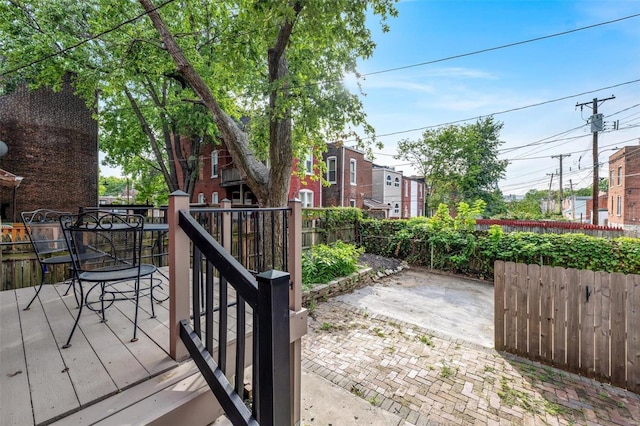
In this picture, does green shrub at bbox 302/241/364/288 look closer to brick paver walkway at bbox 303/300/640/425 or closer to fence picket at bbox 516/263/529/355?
brick paver walkway at bbox 303/300/640/425

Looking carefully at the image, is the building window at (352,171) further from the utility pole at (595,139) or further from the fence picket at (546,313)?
the fence picket at (546,313)

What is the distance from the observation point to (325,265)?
21.0ft

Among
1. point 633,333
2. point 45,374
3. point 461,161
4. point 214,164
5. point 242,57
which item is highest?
point 461,161

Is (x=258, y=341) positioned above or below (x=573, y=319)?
above

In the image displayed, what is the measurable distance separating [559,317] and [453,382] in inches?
64.9

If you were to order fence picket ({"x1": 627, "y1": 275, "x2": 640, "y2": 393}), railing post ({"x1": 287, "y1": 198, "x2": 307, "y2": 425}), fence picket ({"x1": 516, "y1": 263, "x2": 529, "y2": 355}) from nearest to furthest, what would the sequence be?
railing post ({"x1": 287, "y1": 198, "x2": 307, "y2": 425})
fence picket ({"x1": 627, "y1": 275, "x2": 640, "y2": 393})
fence picket ({"x1": 516, "y1": 263, "x2": 529, "y2": 355})

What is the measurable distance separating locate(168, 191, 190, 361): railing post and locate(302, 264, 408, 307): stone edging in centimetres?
379

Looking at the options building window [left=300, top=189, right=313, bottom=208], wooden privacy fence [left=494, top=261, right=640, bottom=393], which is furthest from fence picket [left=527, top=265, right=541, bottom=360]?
building window [left=300, top=189, right=313, bottom=208]

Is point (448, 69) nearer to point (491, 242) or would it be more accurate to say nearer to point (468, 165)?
point (491, 242)

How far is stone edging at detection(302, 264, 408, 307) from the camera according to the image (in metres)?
5.54

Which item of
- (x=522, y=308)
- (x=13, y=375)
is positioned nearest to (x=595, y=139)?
(x=522, y=308)

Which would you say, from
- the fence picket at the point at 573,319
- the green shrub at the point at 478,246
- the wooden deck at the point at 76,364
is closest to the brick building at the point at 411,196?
the green shrub at the point at 478,246

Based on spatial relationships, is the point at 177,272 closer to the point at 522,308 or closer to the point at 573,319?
the point at 522,308

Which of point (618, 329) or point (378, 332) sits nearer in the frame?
point (618, 329)
